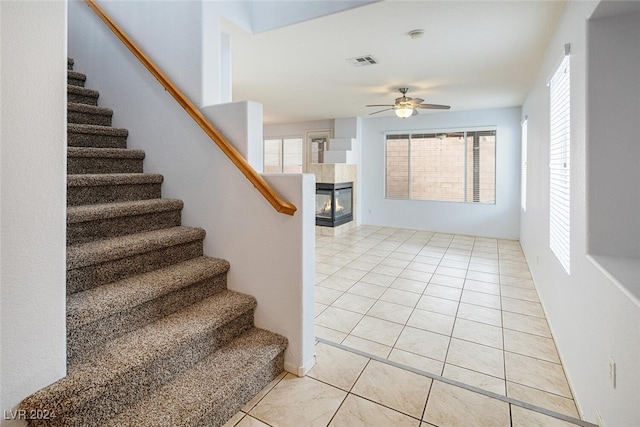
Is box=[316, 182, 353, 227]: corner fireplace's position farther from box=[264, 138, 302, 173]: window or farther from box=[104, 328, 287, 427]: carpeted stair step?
box=[104, 328, 287, 427]: carpeted stair step

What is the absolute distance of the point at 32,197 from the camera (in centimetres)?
119

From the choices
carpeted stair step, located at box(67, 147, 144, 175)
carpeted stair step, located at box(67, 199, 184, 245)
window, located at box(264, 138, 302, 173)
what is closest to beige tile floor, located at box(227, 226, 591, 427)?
carpeted stair step, located at box(67, 199, 184, 245)

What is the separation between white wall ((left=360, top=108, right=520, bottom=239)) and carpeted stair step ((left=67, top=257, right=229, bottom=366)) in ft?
18.2

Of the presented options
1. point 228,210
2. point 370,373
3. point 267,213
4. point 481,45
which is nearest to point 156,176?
point 228,210

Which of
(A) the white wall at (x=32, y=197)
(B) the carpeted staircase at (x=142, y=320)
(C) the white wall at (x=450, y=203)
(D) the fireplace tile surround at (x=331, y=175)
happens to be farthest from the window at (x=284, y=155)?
(A) the white wall at (x=32, y=197)

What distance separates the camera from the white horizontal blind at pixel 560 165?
7.10 ft

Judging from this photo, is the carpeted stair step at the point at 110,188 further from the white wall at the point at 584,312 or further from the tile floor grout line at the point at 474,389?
the white wall at the point at 584,312

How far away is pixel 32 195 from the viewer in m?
1.19

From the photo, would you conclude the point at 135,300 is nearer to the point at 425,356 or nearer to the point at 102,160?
the point at 102,160

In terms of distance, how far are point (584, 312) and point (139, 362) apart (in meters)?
2.19

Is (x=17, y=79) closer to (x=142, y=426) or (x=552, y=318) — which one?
(x=142, y=426)

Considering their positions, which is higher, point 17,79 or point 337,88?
point 337,88

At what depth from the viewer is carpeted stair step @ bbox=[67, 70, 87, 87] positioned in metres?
2.91

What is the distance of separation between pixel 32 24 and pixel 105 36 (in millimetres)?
2008
